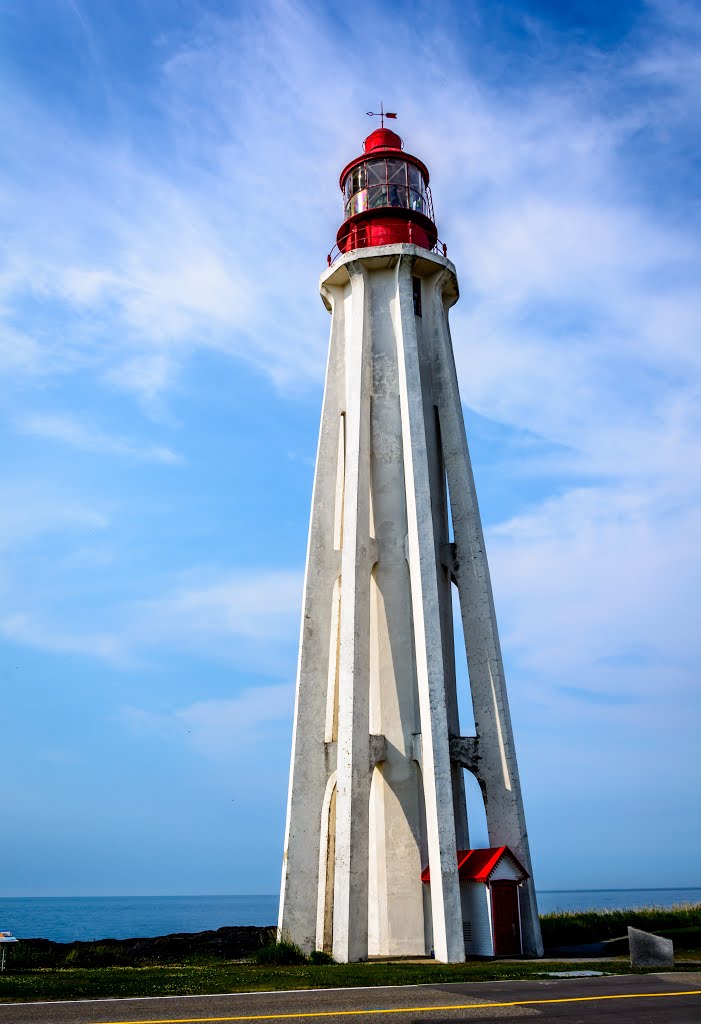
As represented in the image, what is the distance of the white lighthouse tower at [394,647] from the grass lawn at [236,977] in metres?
1.99

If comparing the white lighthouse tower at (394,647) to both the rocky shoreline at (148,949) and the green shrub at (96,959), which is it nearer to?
the rocky shoreline at (148,949)

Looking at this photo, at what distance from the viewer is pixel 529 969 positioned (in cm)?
1511

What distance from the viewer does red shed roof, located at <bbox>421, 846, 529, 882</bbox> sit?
18.8 m

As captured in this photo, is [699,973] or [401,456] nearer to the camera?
[699,973]

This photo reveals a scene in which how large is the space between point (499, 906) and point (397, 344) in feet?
44.5

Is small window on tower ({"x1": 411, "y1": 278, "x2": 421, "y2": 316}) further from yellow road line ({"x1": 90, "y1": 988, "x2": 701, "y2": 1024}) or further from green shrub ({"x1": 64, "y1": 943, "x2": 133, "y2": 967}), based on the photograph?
yellow road line ({"x1": 90, "y1": 988, "x2": 701, "y2": 1024})

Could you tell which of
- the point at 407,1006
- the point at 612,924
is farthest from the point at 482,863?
the point at 407,1006

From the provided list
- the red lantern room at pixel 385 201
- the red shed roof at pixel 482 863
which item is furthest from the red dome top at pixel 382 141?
the red shed roof at pixel 482 863

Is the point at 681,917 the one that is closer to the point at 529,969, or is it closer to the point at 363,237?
the point at 529,969

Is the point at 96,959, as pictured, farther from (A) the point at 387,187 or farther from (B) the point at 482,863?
(A) the point at 387,187

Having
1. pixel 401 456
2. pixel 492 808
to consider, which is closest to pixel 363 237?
pixel 401 456

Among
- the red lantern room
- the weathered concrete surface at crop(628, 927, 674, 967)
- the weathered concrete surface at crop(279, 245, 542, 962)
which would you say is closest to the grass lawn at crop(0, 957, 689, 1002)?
the weathered concrete surface at crop(628, 927, 674, 967)

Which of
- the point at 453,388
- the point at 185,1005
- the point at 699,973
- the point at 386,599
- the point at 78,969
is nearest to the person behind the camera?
the point at 185,1005

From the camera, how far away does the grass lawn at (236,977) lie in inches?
485
